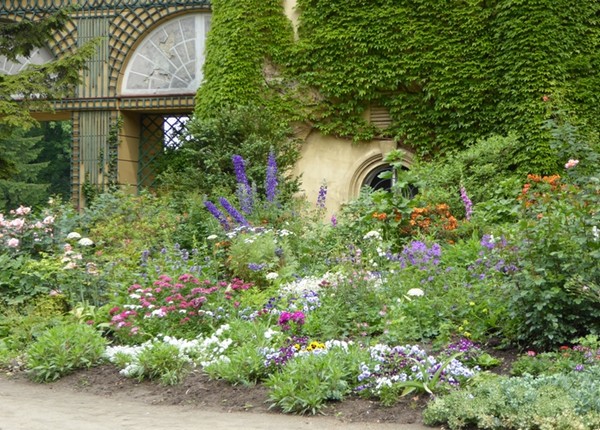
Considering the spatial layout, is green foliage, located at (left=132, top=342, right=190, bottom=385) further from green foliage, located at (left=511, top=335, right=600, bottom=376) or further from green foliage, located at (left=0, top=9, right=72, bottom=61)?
green foliage, located at (left=0, top=9, right=72, bottom=61)

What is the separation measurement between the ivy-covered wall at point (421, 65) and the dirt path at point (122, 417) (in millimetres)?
9523

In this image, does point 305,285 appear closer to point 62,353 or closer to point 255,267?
point 255,267

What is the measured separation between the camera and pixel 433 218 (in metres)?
11.4

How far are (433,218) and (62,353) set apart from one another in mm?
5327

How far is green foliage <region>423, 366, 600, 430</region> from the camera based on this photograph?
5.20 meters

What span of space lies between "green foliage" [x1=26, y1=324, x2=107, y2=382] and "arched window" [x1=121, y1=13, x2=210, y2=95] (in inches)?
539

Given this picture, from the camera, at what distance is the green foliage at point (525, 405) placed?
5.20 metres

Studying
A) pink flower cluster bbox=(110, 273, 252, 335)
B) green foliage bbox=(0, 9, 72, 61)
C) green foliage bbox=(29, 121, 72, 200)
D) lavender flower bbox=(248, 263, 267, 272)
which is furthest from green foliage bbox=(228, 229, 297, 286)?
green foliage bbox=(29, 121, 72, 200)

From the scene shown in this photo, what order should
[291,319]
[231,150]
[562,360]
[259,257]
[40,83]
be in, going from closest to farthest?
1. [562,360]
2. [291,319]
3. [259,257]
4. [40,83]
5. [231,150]

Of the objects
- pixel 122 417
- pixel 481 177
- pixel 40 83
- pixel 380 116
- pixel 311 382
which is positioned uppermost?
pixel 40 83

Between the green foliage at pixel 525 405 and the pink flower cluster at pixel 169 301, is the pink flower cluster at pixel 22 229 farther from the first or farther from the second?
the green foliage at pixel 525 405

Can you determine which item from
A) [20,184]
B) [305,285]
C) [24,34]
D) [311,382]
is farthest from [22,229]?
[20,184]

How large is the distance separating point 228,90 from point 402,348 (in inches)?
433

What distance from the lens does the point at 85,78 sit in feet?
71.2
